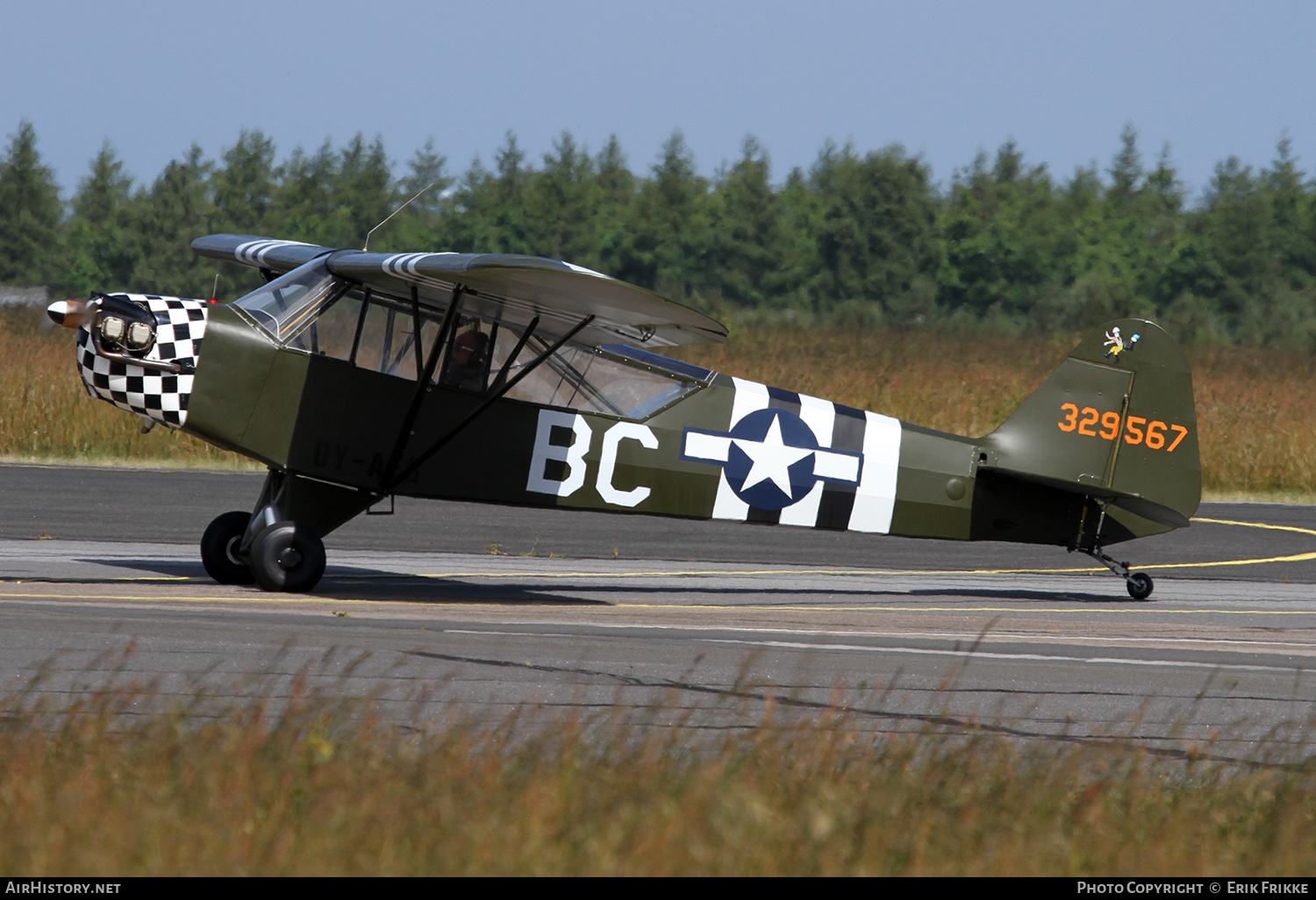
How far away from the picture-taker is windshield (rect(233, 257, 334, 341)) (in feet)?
32.4

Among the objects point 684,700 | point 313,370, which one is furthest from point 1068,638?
point 313,370

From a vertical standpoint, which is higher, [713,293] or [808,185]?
[808,185]

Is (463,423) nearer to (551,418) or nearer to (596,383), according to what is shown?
(551,418)

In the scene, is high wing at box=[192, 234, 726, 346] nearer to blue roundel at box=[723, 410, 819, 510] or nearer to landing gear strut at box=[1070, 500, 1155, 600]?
blue roundel at box=[723, 410, 819, 510]

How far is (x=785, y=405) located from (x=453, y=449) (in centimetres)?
269

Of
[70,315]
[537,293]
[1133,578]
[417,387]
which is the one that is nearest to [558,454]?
[417,387]

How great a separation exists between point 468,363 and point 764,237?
233 ft

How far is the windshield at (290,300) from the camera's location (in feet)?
32.4

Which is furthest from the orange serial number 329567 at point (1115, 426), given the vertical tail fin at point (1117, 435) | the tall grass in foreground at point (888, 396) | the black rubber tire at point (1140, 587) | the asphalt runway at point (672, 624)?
the tall grass in foreground at point (888, 396)

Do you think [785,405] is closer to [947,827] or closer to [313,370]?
[313,370]

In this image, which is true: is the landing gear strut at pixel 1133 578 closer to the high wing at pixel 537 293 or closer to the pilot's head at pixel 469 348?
the high wing at pixel 537 293

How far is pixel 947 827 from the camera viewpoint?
3.78 metres

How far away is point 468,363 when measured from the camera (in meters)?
10.3

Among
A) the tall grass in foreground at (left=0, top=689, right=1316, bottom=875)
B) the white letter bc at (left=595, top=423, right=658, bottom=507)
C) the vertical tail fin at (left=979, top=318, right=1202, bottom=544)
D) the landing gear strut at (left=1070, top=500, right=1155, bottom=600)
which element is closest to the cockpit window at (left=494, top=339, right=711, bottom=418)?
the white letter bc at (left=595, top=423, right=658, bottom=507)
